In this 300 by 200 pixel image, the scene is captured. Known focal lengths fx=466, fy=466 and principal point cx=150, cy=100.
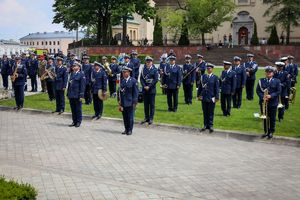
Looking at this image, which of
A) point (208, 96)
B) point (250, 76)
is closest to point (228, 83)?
point (208, 96)

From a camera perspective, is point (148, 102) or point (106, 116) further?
point (106, 116)

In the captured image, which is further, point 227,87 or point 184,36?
point 184,36

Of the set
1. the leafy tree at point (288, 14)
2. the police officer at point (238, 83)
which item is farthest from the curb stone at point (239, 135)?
the leafy tree at point (288, 14)

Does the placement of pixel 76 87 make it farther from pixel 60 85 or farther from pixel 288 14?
pixel 288 14

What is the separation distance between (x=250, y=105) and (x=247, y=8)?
45.5 metres

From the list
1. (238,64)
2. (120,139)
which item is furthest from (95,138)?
(238,64)

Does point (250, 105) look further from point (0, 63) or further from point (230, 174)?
point (0, 63)

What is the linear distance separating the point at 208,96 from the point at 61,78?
19.8 feet

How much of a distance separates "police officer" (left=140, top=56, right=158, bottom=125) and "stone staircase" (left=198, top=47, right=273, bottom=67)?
34361 millimetres

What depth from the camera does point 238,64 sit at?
1867 centimetres

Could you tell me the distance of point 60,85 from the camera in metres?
17.0

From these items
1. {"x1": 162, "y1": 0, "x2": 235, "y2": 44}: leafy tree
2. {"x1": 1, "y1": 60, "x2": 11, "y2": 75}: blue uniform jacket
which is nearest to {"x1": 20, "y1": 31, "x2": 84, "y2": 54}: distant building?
{"x1": 162, "y1": 0, "x2": 235, "y2": 44}: leafy tree

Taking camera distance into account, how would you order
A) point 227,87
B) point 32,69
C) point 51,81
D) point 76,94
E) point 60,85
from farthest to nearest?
point 32,69 < point 51,81 < point 60,85 < point 227,87 < point 76,94

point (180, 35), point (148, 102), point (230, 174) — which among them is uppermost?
point (180, 35)
